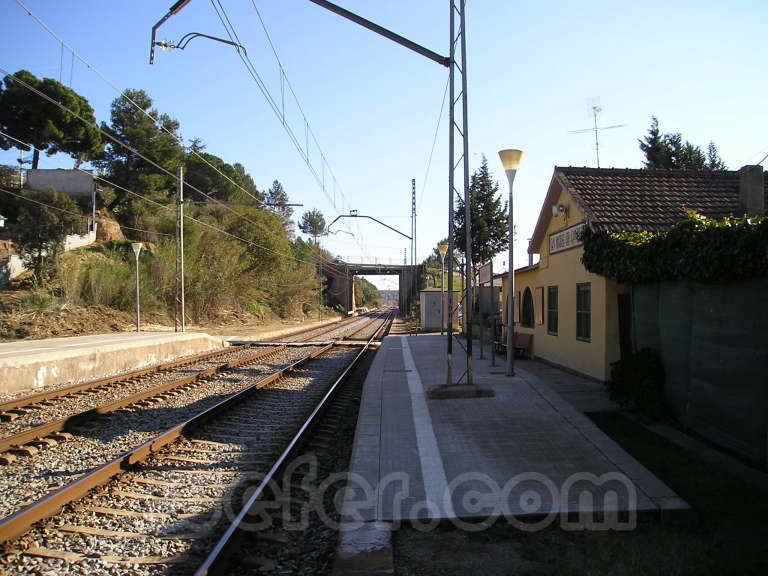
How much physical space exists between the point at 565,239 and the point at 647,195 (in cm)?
193

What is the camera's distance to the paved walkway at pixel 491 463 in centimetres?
495

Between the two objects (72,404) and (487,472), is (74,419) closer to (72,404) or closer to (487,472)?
(72,404)

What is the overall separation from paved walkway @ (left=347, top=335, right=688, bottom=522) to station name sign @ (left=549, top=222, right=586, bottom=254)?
3.98m

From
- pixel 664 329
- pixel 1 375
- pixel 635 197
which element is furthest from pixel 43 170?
pixel 664 329

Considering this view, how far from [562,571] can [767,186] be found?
1254 cm

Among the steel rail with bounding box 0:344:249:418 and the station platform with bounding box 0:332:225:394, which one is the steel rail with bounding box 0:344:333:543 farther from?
the station platform with bounding box 0:332:225:394

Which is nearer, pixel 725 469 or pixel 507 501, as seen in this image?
pixel 507 501

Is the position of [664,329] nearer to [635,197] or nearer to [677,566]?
[677,566]

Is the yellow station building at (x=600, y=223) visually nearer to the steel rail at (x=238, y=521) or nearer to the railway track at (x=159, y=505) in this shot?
the railway track at (x=159, y=505)

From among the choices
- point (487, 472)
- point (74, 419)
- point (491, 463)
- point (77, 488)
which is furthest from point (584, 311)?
point (77, 488)

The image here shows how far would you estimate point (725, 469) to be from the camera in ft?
18.9

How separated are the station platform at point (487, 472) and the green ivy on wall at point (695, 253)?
221 centimetres

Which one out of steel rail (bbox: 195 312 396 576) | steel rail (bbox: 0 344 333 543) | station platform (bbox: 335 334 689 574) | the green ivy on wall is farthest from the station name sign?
steel rail (bbox: 0 344 333 543)

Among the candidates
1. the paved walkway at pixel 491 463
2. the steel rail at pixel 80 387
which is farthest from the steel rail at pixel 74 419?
the paved walkway at pixel 491 463
